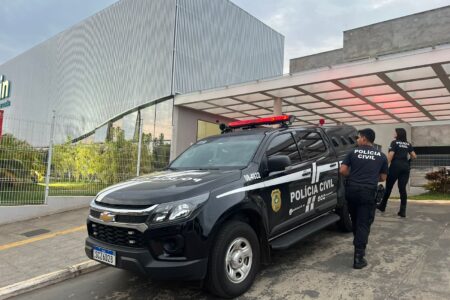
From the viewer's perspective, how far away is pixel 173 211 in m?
3.28

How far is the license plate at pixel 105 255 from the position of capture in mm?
3496

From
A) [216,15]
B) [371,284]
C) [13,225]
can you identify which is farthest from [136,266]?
[216,15]

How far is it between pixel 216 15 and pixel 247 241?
15329 millimetres

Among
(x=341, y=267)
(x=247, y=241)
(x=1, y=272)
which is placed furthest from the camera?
(x=1, y=272)

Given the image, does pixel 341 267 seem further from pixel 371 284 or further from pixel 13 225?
pixel 13 225

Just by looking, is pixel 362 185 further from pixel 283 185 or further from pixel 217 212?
pixel 217 212

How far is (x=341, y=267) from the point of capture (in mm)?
4422

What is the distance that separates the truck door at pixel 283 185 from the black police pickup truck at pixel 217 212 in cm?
1

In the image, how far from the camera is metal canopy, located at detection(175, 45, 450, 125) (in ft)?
32.5

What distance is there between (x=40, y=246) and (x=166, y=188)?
373 cm

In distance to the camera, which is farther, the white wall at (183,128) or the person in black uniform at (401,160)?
the white wall at (183,128)

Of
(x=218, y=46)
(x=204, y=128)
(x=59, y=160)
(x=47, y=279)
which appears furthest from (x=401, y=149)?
(x=218, y=46)

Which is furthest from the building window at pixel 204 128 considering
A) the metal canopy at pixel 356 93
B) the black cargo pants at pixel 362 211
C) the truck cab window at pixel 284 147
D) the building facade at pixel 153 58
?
the black cargo pants at pixel 362 211

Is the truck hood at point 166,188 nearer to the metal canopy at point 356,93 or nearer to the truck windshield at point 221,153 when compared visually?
the truck windshield at point 221,153
